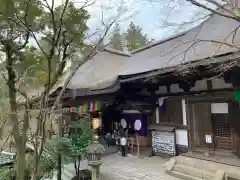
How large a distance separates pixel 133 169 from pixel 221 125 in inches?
123

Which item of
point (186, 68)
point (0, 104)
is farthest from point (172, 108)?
point (0, 104)

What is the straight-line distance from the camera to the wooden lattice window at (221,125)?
6.51 meters

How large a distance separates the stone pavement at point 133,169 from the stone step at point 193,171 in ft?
1.26

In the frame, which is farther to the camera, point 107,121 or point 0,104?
point 107,121

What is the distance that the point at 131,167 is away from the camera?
7.52m

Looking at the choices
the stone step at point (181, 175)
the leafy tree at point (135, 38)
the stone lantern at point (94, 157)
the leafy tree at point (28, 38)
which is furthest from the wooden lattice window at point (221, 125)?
the leafy tree at point (135, 38)

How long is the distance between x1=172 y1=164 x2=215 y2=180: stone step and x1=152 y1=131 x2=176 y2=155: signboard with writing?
4.29 feet

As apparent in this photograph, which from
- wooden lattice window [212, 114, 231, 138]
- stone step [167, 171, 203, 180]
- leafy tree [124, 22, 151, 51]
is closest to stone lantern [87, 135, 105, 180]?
stone step [167, 171, 203, 180]

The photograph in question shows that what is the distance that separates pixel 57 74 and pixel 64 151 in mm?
2426

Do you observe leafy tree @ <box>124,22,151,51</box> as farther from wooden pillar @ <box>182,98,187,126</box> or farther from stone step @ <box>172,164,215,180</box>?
stone step @ <box>172,164,215,180</box>

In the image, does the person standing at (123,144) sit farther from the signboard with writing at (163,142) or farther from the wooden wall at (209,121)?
the wooden wall at (209,121)

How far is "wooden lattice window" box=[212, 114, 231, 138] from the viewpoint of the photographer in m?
6.51

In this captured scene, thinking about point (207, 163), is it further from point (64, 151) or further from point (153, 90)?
point (64, 151)

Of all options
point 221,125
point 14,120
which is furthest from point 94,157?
point 221,125
